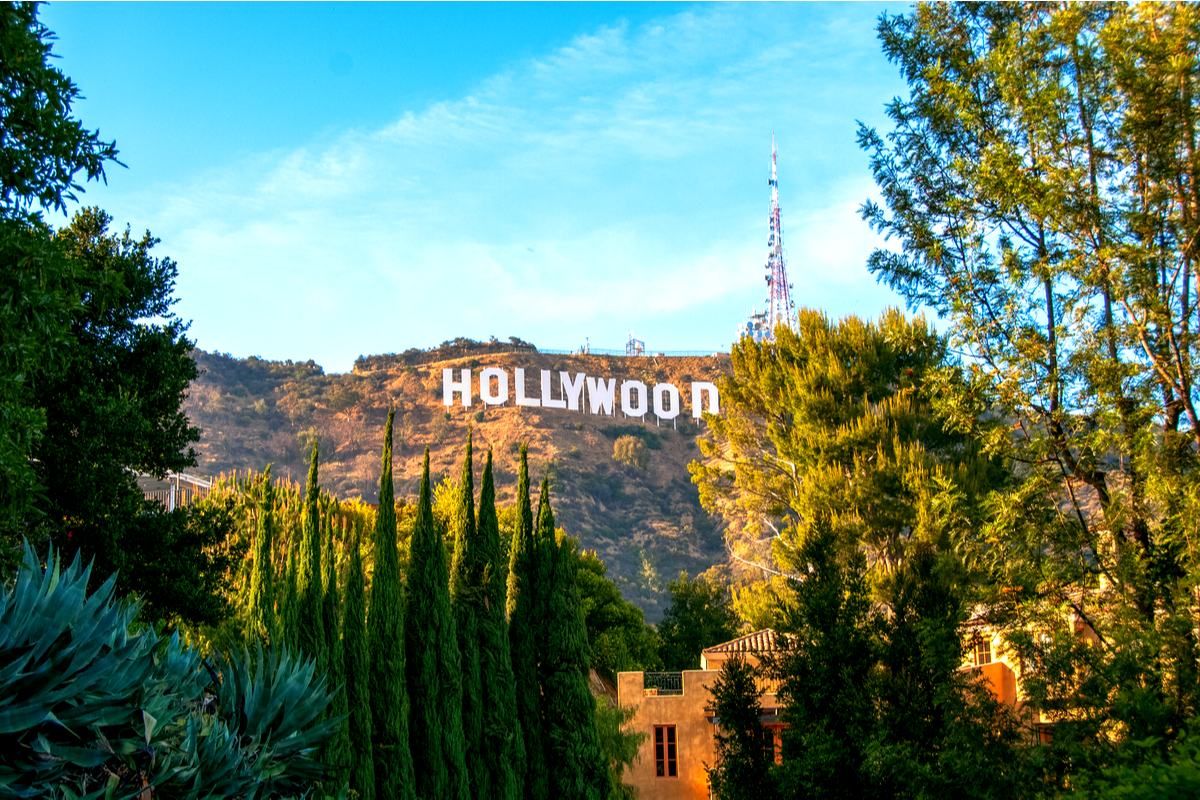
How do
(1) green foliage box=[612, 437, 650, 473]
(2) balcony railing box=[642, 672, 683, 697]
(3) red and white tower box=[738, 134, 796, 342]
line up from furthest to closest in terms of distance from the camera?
(1) green foliage box=[612, 437, 650, 473] → (3) red and white tower box=[738, 134, 796, 342] → (2) balcony railing box=[642, 672, 683, 697]

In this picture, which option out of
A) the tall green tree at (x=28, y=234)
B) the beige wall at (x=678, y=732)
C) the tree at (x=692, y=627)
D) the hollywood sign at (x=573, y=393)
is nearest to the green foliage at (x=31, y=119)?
the tall green tree at (x=28, y=234)

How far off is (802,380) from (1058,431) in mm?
12731

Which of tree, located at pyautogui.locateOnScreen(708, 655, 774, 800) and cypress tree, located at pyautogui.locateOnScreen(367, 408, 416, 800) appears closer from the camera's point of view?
cypress tree, located at pyautogui.locateOnScreen(367, 408, 416, 800)

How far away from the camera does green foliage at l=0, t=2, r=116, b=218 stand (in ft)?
31.1

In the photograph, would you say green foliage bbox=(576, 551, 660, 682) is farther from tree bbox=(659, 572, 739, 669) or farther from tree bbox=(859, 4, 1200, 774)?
tree bbox=(859, 4, 1200, 774)

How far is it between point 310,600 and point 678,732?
11.6m

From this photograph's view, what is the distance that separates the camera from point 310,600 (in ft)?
42.3

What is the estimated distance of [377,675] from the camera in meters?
13.9

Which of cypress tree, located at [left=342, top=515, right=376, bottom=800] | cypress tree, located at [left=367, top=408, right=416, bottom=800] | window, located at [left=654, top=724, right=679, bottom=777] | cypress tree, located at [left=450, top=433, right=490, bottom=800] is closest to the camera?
cypress tree, located at [left=342, top=515, right=376, bottom=800]

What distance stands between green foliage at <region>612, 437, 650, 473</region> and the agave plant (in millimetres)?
75202

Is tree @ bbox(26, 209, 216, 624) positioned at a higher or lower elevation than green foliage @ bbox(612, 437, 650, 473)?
lower

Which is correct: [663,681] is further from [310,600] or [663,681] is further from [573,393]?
[573,393]

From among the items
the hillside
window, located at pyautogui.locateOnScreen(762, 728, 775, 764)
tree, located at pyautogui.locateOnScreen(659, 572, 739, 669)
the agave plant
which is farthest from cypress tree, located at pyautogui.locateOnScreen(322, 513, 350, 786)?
the hillside

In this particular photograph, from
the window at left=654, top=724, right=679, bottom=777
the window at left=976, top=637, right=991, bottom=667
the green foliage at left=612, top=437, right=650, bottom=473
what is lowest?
the window at left=654, top=724, right=679, bottom=777
